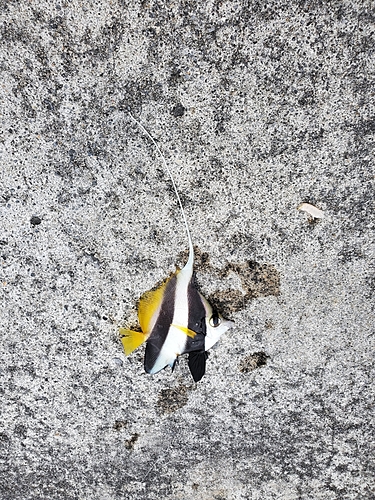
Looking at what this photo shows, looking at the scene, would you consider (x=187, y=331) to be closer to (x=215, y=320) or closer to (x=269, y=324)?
(x=215, y=320)

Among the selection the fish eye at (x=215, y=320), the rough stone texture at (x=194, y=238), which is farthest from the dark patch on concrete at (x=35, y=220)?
the fish eye at (x=215, y=320)

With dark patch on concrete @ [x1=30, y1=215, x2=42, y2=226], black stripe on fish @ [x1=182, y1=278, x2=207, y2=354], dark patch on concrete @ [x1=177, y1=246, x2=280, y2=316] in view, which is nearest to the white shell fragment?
dark patch on concrete @ [x1=177, y1=246, x2=280, y2=316]

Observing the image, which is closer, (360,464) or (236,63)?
(236,63)

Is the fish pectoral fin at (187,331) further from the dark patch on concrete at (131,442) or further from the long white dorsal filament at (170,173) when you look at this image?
the dark patch on concrete at (131,442)

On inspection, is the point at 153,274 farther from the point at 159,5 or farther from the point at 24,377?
the point at 159,5

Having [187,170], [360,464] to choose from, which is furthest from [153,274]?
[360,464]
